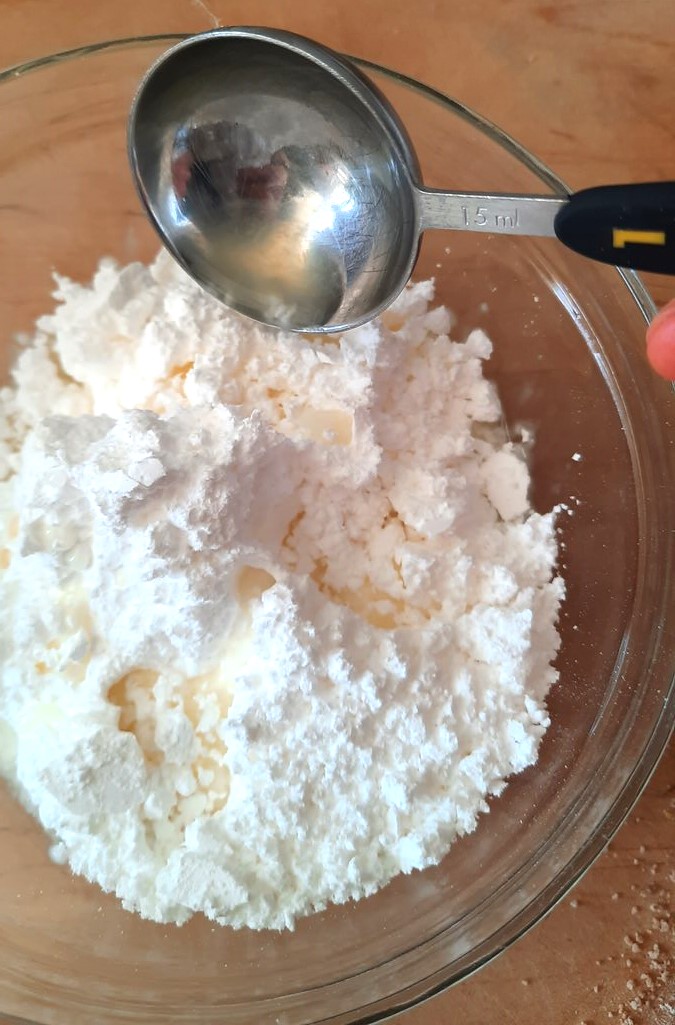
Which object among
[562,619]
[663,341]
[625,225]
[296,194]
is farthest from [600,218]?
[562,619]

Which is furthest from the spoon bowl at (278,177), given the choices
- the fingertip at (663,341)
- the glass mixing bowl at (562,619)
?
the fingertip at (663,341)

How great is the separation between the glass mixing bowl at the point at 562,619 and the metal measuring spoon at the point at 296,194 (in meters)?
0.17

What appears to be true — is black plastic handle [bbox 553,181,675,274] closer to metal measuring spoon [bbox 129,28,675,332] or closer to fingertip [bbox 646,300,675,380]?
metal measuring spoon [bbox 129,28,675,332]

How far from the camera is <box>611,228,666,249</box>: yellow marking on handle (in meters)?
0.68

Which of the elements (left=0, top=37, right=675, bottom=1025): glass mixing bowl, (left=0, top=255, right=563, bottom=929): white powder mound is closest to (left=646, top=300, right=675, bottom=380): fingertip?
(left=0, top=37, right=675, bottom=1025): glass mixing bowl

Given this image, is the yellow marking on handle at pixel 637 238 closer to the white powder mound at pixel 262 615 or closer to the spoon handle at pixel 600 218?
the spoon handle at pixel 600 218

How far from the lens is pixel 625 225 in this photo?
2.27ft

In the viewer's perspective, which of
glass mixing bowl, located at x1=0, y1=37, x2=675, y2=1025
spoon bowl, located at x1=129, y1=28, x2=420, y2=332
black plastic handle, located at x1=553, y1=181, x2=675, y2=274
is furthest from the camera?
glass mixing bowl, located at x1=0, y1=37, x2=675, y2=1025

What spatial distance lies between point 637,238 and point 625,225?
16 mm

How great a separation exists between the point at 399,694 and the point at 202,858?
0.96 feet

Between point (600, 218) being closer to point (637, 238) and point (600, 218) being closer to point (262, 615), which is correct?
point (637, 238)

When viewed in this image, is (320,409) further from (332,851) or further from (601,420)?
(332,851)

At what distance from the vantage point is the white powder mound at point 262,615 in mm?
860

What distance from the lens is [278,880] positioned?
895 millimetres
